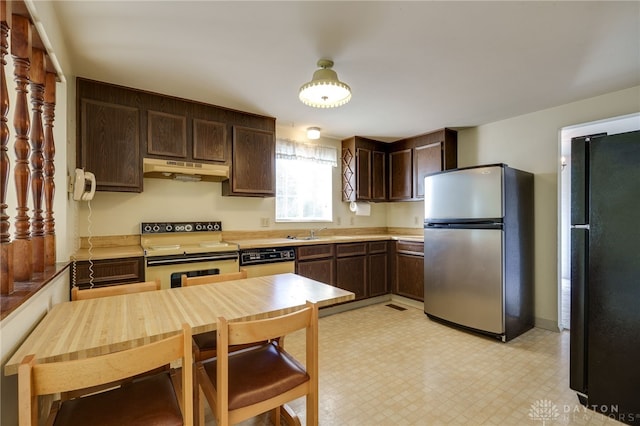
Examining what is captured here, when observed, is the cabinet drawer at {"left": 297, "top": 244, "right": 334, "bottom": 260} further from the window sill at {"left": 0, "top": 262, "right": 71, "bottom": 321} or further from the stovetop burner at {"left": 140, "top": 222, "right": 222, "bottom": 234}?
the window sill at {"left": 0, "top": 262, "right": 71, "bottom": 321}

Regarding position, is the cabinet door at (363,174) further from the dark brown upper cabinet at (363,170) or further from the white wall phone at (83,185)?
the white wall phone at (83,185)

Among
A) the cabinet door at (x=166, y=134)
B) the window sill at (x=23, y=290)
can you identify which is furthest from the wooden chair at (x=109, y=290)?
the cabinet door at (x=166, y=134)

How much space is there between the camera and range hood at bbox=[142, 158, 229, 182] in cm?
262

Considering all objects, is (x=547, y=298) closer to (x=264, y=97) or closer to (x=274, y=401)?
(x=274, y=401)

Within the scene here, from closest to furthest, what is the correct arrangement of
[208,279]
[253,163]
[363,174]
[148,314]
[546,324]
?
1. [148,314]
2. [208,279]
3. [546,324]
4. [253,163]
5. [363,174]

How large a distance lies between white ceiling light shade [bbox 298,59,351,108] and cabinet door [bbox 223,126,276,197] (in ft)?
4.26

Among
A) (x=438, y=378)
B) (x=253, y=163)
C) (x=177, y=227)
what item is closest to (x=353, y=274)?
(x=438, y=378)

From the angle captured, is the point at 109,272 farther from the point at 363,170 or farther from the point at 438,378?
the point at 363,170

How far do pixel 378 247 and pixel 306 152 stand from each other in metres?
1.58

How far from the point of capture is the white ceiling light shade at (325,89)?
1.93 metres

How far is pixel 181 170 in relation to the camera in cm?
268

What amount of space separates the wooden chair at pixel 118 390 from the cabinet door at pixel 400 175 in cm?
345

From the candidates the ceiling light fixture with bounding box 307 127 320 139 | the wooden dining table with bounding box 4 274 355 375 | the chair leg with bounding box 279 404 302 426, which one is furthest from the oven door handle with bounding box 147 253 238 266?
the ceiling light fixture with bounding box 307 127 320 139

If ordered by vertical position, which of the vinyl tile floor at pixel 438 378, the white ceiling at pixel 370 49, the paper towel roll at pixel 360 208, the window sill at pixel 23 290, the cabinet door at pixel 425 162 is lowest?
the vinyl tile floor at pixel 438 378
